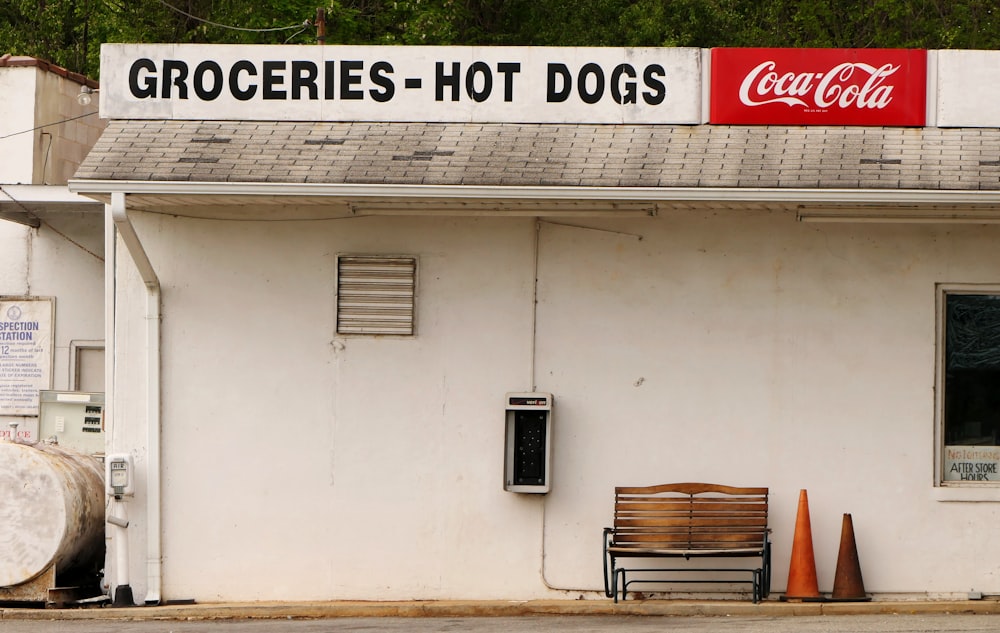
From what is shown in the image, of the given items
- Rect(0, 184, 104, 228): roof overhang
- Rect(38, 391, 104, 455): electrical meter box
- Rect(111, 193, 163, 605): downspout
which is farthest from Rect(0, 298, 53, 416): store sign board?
Rect(111, 193, 163, 605): downspout

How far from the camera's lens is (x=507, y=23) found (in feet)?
93.0

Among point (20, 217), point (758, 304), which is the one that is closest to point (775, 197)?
point (758, 304)

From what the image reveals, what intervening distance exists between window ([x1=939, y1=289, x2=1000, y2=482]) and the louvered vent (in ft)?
14.3

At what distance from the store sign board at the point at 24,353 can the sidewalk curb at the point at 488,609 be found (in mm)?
3816

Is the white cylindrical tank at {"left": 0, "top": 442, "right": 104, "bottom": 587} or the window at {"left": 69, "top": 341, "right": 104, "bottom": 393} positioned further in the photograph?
the window at {"left": 69, "top": 341, "right": 104, "bottom": 393}

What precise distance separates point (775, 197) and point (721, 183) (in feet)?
1.36

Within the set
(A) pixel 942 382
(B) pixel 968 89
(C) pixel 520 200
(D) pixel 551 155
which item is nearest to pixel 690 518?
(A) pixel 942 382

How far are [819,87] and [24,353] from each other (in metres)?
8.52

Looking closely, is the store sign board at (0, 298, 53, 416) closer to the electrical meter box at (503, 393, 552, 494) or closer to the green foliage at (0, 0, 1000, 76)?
the electrical meter box at (503, 393, 552, 494)

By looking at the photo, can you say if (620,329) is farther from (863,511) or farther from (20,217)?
(20,217)

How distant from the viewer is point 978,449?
12.2 m

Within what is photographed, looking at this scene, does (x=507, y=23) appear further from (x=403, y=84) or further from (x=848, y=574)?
(x=848, y=574)

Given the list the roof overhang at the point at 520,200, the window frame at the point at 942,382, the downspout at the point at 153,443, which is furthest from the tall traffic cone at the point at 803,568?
the downspout at the point at 153,443

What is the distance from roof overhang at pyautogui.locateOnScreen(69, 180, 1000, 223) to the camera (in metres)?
11.3
